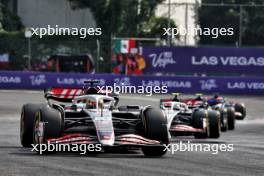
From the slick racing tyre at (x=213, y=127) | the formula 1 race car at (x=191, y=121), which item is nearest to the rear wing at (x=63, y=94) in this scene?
the formula 1 race car at (x=191, y=121)

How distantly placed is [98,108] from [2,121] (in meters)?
9.50

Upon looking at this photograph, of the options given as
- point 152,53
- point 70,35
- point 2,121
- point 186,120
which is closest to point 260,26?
point 70,35

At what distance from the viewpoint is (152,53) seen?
39.2m

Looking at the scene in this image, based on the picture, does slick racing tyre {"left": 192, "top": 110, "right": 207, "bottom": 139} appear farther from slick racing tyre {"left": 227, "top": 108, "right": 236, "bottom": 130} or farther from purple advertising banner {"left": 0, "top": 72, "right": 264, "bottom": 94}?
purple advertising banner {"left": 0, "top": 72, "right": 264, "bottom": 94}

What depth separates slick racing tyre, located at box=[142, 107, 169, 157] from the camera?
13.8 m

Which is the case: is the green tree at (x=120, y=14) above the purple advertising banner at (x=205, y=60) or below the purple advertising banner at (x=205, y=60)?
above

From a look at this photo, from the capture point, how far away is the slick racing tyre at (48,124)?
531 inches

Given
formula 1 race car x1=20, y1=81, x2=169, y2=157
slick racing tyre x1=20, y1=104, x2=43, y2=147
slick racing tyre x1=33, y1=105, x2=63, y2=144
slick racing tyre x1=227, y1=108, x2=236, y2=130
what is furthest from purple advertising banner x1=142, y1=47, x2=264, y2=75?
slick racing tyre x1=33, y1=105, x2=63, y2=144

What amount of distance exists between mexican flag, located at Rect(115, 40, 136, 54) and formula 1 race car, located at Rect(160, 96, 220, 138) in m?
21.7

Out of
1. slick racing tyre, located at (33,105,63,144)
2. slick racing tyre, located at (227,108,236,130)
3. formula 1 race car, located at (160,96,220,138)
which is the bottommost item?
slick racing tyre, located at (227,108,236,130)

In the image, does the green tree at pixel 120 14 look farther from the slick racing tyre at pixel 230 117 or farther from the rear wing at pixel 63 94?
the rear wing at pixel 63 94

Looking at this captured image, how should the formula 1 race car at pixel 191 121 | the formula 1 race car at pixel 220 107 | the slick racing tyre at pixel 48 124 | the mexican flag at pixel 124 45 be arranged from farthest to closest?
the mexican flag at pixel 124 45 → the formula 1 race car at pixel 220 107 → the formula 1 race car at pixel 191 121 → the slick racing tyre at pixel 48 124

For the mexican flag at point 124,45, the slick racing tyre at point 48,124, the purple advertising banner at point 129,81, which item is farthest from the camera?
the mexican flag at point 124,45

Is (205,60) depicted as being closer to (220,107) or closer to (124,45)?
(124,45)
